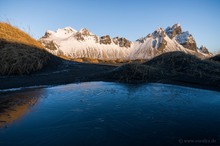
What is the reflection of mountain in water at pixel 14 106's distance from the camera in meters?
3.58

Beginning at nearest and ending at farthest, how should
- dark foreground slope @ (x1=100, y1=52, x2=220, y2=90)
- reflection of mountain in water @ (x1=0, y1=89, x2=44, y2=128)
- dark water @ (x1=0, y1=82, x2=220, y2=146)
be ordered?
dark water @ (x1=0, y1=82, x2=220, y2=146)
reflection of mountain in water @ (x1=0, y1=89, x2=44, y2=128)
dark foreground slope @ (x1=100, y1=52, x2=220, y2=90)

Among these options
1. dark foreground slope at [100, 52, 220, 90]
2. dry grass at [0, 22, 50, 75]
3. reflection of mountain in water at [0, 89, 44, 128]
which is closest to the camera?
reflection of mountain in water at [0, 89, 44, 128]

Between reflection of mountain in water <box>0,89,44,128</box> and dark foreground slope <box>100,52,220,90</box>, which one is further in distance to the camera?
dark foreground slope <box>100,52,220,90</box>

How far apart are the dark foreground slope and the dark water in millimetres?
2063

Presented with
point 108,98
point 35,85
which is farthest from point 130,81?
point 35,85

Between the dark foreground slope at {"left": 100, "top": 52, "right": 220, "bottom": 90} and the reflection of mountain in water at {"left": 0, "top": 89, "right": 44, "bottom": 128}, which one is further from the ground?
the dark foreground slope at {"left": 100, "top": 52, "right": 220, "bottom": 90}

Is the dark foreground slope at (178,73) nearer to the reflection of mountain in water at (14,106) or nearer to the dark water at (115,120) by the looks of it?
the dark water at (115,120)

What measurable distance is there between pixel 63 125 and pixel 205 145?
234 cm

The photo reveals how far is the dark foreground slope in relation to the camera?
279 inches

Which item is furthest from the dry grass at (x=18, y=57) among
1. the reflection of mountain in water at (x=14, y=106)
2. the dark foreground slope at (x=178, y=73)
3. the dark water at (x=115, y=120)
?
the dark water at (x=115, y=120)

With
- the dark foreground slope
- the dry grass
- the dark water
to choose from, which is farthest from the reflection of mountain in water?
the dry grass

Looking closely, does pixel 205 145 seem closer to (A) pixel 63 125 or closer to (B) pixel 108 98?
(A) pixel 63 125

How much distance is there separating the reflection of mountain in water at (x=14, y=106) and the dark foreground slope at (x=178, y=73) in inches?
151

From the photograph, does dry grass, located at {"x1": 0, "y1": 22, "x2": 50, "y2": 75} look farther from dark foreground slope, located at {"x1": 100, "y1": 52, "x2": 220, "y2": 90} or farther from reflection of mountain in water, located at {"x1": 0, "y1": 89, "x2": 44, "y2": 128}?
reflection of mountain in water, located at {"x1": 0, "y1": 89, "x2": 44, "y2": 128}
